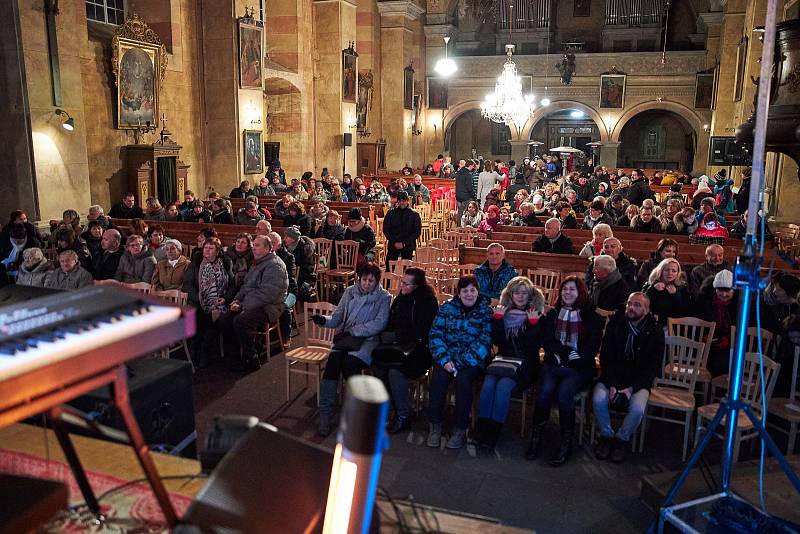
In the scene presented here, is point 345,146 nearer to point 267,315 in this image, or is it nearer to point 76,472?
point 267,315

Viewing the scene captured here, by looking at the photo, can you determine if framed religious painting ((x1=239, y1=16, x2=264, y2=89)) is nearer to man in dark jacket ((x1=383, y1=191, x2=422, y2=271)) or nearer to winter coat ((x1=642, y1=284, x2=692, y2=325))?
man in dark jacket ((x1=383, y1=191, x2=422, y2=271))

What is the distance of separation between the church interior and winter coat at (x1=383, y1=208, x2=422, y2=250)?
58 millimetres

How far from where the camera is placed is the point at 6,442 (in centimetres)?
295

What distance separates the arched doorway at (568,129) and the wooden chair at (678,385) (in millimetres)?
23583

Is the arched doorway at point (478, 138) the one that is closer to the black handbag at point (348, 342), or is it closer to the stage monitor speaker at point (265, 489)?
the black handbag at point (348, 342)

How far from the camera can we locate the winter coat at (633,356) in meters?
4.61

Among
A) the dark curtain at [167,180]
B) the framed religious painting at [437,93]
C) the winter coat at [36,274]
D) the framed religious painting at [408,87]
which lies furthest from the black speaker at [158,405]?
the framed religious painting at [437,93]

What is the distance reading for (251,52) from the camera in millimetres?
14461

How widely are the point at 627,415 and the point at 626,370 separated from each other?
312mm

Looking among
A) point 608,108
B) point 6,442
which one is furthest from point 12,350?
point 608,108

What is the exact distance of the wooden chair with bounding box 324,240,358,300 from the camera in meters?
8.51

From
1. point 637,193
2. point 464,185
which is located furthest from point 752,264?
point 464,185

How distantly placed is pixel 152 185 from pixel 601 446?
1006 cm

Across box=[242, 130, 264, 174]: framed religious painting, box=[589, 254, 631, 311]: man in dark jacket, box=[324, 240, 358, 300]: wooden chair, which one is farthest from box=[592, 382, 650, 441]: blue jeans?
box=[242, 130, 264, 174]: framed religious painting
